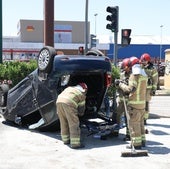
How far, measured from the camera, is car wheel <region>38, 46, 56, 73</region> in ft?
A: 29.7

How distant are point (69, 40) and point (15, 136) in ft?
212

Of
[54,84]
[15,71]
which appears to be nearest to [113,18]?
[15,71]

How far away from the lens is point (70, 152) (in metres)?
8.05

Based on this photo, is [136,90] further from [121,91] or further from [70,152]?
[70,152]

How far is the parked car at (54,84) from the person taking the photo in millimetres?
8961

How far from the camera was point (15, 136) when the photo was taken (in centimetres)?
955

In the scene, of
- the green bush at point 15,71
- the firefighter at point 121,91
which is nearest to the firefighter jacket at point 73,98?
the firefighter at point 121,91

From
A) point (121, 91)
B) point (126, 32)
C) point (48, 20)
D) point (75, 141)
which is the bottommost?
point (75, 141)

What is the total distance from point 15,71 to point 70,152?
17.9 ft

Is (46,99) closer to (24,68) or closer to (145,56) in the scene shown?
(145,56)

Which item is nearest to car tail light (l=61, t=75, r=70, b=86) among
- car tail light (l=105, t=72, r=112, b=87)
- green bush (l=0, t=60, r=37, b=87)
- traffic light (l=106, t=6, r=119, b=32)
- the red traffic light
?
car tail light (l=105, t=72, r=112, b=87)

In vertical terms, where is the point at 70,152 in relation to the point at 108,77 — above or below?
below

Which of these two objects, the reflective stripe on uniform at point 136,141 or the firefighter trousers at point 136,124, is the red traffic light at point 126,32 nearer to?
the firefighter trousers at point 136,124

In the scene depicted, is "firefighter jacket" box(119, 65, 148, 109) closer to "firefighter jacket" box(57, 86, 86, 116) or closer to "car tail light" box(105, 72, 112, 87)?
"firefighter jacket" box(57, 86, 86, 116)
